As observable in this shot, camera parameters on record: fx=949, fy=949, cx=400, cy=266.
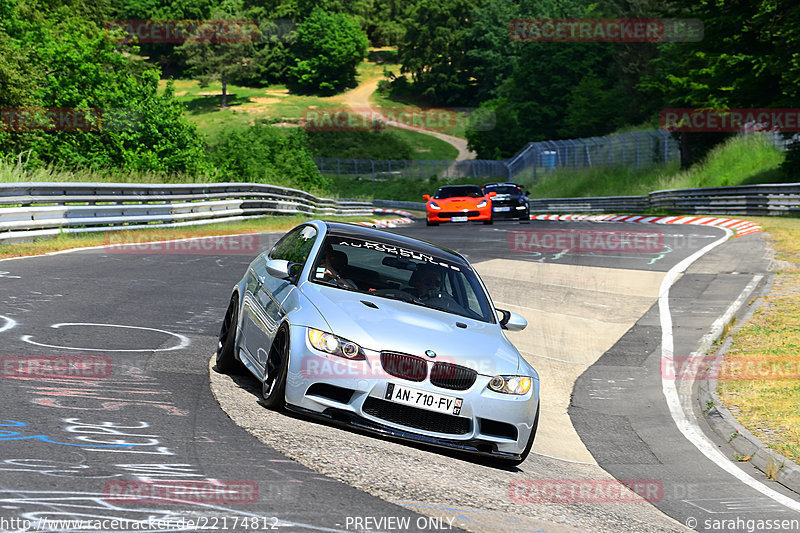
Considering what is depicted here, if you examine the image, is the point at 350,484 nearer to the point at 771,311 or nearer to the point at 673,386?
the point at 673,386

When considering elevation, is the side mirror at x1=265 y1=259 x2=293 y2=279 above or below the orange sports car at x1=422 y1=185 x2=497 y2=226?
above

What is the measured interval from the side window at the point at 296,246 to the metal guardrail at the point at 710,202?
94.8ft

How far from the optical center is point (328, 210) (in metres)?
46.9

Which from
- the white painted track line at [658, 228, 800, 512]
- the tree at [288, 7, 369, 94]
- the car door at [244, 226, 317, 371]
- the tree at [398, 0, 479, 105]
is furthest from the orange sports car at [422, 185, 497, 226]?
the tree at [288, 7, 369, 94]

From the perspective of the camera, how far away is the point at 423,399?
666 centimetres

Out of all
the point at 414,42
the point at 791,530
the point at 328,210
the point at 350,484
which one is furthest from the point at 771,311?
the point at 414,42

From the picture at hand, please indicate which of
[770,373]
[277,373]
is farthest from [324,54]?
[277,373]

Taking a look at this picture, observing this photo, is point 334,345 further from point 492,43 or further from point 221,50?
point 221,50

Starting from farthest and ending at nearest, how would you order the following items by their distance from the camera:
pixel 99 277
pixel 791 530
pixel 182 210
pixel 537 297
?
pixel 182 210
pixel 537 297
pixel 99 277
pixel 791 530

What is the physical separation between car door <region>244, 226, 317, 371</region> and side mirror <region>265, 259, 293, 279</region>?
8 cm

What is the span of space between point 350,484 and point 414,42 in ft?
446

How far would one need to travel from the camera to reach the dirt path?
11710 centimetres

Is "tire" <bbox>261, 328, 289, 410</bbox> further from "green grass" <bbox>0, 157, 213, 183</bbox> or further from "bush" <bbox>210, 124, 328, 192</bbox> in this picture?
"bush" <bbox>210, 124, 328, 192</bbox>

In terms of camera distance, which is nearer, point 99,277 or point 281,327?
point 281,327
